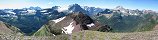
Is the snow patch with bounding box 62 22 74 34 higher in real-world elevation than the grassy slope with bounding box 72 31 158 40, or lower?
lower

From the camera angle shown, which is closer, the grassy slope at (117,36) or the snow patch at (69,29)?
the grassy slope at (117,36)

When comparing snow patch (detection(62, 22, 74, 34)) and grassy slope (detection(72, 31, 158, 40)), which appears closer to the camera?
grassy slope (detection(72, 31, 158, 40))

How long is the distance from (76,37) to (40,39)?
6.15 metres

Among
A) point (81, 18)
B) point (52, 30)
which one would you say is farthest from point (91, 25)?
point (52, 30)

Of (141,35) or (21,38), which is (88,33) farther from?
(21,38)

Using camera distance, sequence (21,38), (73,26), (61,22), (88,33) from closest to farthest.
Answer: (21,38) → (88,33) → (73,26) → (61,22)

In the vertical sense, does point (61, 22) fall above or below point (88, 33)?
below

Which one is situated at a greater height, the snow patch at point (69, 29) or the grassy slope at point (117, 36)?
the grassy slope at point (117, 36)

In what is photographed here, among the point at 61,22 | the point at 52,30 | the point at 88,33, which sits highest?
the point at 88,33

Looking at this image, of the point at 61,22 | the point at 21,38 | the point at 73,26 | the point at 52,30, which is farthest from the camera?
the point at 61,22

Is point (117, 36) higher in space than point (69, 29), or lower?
higher

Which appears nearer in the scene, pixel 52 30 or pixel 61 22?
pixel 52 30

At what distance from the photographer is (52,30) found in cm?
8475

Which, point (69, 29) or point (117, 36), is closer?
point (117, 36)
